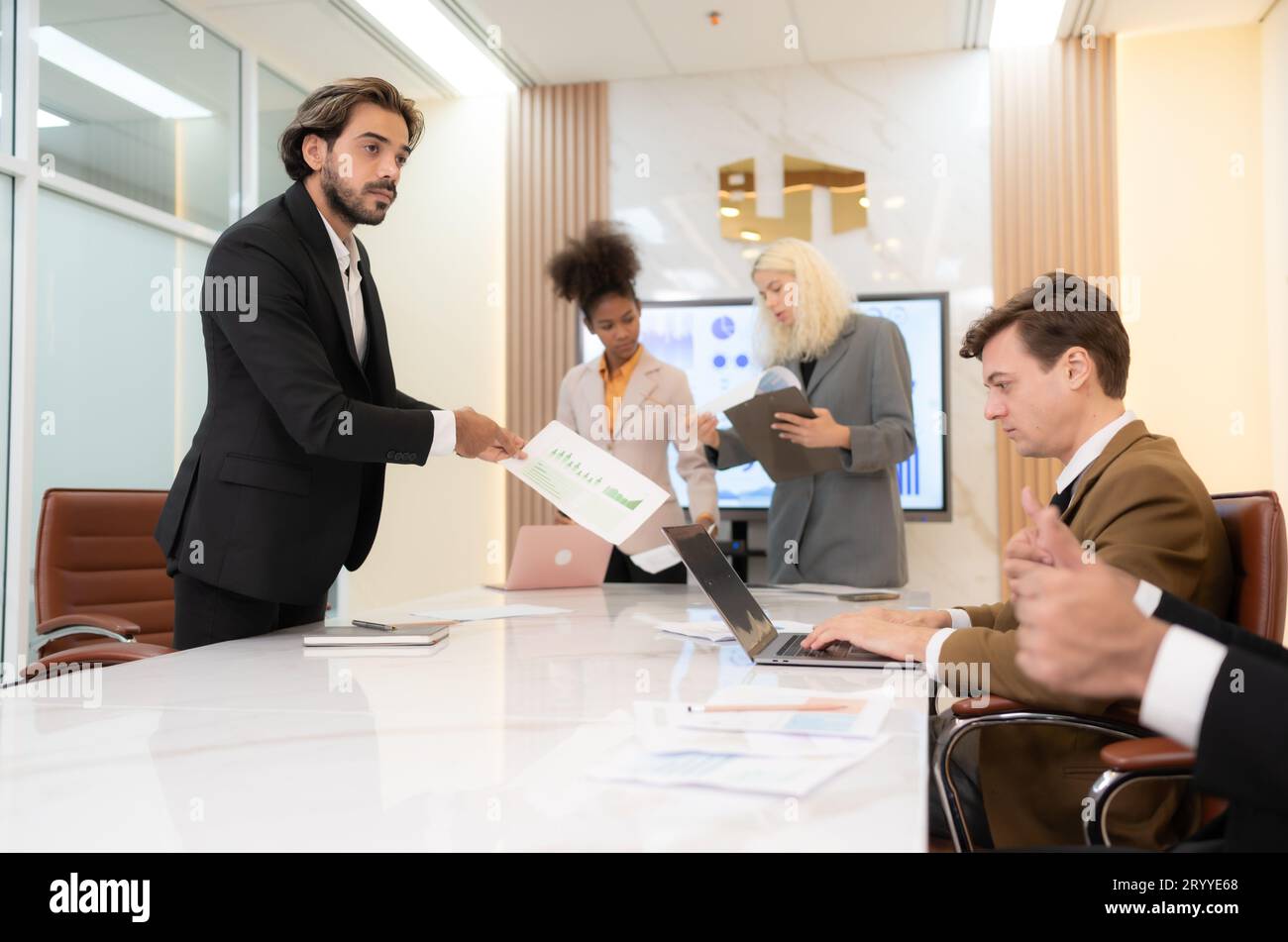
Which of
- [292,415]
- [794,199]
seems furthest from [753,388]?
[794,199]

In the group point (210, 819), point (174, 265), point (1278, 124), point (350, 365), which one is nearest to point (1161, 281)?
point (1278, 124)

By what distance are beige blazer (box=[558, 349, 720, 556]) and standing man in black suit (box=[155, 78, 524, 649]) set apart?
1.22m

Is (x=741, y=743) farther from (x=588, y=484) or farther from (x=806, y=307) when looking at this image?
(x=806, y=307)

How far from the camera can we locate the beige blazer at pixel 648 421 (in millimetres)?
3396

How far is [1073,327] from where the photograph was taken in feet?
6.12

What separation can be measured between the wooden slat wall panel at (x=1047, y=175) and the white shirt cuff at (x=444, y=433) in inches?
143

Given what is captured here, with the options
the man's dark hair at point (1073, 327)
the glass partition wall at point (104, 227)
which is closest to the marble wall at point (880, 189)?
the glass partition wall at point (104, 227)

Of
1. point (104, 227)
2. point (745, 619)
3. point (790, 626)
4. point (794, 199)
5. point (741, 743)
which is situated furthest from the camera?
point (794, 199)

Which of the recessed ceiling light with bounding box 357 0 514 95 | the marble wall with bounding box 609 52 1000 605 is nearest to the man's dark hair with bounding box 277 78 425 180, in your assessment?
the recessed ceiling light with bounding box 357 0 514 95

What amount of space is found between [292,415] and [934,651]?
122 centimetres

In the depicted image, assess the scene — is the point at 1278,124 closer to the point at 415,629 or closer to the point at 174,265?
the point at 415,629

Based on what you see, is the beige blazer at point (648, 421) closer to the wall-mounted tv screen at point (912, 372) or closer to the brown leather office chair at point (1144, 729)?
the wall-mounted tv screen at point (912, 372)

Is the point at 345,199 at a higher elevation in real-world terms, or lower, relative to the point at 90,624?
higher

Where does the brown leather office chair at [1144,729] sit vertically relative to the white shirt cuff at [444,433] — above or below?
below
